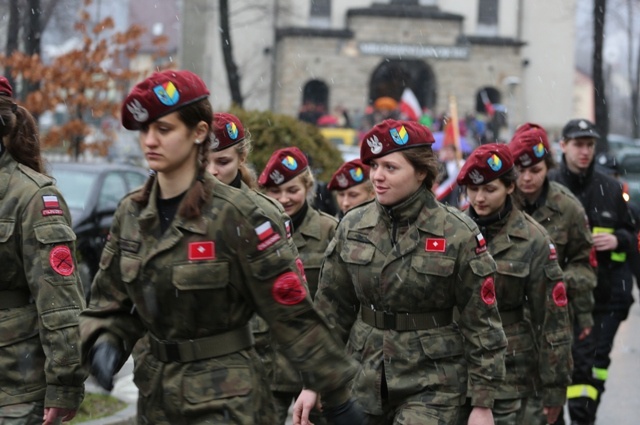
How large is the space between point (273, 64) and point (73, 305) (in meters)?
49.1

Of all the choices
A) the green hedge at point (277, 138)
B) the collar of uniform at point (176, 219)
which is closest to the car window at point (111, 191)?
the green hedge at point (277, 138)

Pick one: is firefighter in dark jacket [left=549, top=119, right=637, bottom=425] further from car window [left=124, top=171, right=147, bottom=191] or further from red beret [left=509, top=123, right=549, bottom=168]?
car window [left=124, top=171, right=147, bottom=191]

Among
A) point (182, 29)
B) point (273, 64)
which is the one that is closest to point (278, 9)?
point (273, 64)

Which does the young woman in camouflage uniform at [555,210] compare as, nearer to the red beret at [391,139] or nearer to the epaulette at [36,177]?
the red beret at [391,139]

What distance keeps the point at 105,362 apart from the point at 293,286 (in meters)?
0.66

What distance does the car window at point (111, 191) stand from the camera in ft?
44.5

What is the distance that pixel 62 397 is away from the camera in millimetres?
4746

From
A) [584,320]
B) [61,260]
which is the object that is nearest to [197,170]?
[61,260]

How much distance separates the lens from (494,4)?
5666 cm

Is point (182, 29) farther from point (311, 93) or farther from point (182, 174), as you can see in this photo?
point (182, 174)

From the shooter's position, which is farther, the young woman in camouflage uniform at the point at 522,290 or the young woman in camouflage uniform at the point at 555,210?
the young woman in camouflage uniform at the point at 555,210

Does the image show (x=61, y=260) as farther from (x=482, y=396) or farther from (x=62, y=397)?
(x=482, y=396)

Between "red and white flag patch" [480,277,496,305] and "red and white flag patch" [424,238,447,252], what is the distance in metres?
0.24

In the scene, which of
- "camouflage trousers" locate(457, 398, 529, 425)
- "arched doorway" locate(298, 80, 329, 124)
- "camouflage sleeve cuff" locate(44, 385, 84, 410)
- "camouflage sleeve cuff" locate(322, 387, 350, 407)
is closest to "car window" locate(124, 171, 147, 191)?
"camouflage trousers" locate(457, 398, 529, 425)
